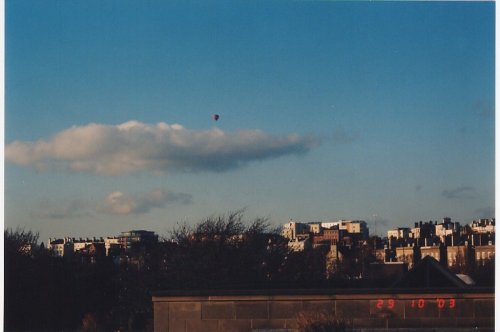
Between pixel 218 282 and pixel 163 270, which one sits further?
pixel 163 270

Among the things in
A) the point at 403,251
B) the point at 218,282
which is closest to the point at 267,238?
the point at 218,282

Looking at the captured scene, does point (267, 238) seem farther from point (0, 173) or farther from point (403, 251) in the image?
point (403, 251)

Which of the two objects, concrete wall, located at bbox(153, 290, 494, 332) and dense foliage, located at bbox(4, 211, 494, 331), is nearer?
concrete wall, located at bbox(153, 290, 494, 332)

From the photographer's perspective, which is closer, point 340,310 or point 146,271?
point 340,310

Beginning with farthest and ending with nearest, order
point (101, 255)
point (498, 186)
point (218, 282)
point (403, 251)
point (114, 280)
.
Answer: point (403, 251)
point (101, 255)
point (114, 280)
point (218, 282)
point (498, 186)

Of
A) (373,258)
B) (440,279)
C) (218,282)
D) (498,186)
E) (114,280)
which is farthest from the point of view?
(373,258)

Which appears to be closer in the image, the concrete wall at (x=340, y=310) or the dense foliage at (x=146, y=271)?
the concrete wall at (x=340, y=310)

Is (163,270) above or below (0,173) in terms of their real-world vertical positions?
below
